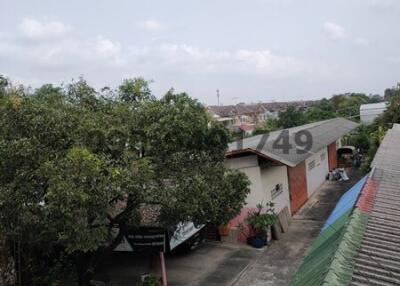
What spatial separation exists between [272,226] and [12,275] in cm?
893

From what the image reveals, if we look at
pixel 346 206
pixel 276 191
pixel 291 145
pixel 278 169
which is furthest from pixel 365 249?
pixel 291 145

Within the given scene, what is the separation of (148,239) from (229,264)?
121 inches

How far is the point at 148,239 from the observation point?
12.3m

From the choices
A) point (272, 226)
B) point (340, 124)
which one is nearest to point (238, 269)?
point (272, 226)

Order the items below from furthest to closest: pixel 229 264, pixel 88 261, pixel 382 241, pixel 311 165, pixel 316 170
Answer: pixel 316 170 → pixel 311 165 → pixel 229 264 → pixel 88 261 → pixel 382 241

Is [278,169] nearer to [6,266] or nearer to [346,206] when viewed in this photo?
[346,206]

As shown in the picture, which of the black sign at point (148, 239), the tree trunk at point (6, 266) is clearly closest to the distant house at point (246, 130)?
the black sign at point (148, 239)

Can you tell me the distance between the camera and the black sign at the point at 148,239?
1219 cm

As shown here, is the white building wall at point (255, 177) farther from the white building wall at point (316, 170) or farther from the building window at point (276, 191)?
the white building wall at point (316, 170)

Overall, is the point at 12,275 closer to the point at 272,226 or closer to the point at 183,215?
the point at 183,215

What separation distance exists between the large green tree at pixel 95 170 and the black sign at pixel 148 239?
1.42 m

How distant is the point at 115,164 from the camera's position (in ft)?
30.1

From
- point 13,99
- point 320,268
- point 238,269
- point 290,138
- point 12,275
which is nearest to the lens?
point 320,268

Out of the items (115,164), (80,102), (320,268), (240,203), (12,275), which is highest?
(80,102)
